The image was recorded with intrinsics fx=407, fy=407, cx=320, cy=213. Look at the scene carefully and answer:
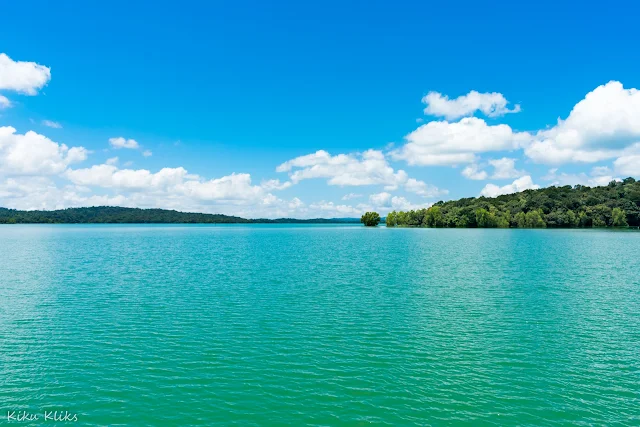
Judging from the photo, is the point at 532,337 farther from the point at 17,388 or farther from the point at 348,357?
the point at 17,388

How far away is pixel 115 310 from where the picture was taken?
33.5 meters

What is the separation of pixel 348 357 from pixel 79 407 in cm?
1313

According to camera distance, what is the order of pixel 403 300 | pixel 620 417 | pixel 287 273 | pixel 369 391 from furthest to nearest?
pixel 287 273, pixel 403 300, pixel 369 391, pixel 620 417

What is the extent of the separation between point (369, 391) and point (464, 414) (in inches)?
165

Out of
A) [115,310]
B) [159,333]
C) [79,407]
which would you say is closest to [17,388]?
[79,407]

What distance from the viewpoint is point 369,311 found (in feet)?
108

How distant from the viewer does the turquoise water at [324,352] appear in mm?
→ 17375

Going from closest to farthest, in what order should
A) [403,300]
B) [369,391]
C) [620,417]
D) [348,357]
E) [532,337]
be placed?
[620,417], [369,391], [348,357], [532,337], [403,300]

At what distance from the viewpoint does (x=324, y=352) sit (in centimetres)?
2377

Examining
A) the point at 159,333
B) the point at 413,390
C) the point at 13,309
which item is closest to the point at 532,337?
the point at 413,390

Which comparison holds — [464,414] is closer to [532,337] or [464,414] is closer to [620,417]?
[620,417]

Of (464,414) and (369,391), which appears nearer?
(464,414)

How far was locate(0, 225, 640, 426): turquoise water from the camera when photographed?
57.0 feet

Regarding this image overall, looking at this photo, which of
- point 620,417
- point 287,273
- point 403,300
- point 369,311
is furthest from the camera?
point 287,273
